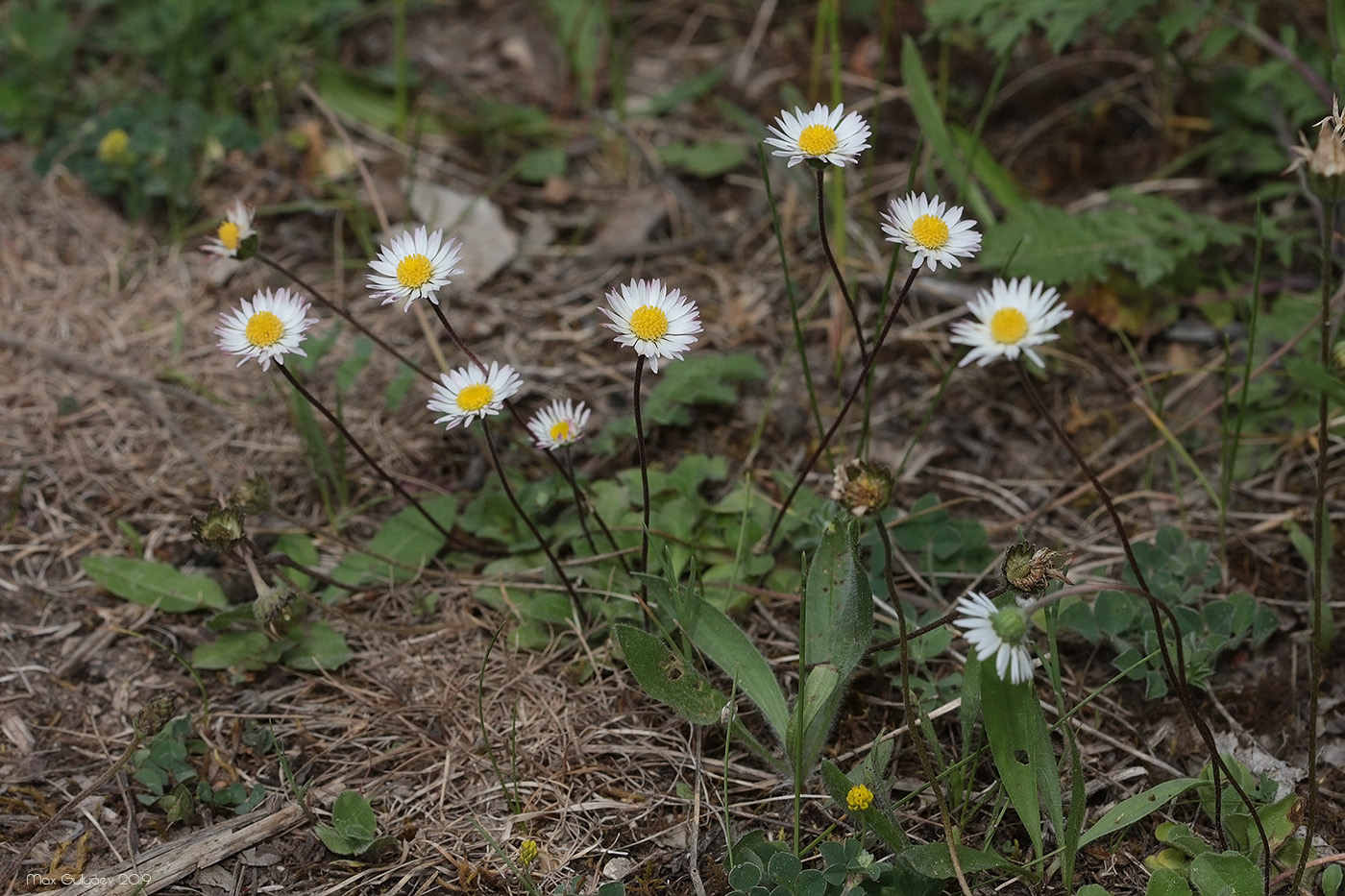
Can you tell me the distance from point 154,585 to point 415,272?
85 centimetres

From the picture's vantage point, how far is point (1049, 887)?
5.34 feet

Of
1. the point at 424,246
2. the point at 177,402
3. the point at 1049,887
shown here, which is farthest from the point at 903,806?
the point at 177,402

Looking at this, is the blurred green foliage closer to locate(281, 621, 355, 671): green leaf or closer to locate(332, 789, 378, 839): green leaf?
locate(281, 621, 355, 671): green leaf

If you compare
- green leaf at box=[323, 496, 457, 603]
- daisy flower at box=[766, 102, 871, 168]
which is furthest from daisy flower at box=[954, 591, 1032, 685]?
green leaf at box=[323, 496, 457, 603]

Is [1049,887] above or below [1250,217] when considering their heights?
below

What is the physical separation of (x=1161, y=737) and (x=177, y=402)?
214 centimetres

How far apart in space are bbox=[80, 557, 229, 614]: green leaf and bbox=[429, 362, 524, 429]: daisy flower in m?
0.68

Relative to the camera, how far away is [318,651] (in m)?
2.00

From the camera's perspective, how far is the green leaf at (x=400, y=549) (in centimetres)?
213

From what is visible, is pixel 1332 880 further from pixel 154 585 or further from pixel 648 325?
pixel 154 585

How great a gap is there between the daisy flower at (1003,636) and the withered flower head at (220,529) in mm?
1176

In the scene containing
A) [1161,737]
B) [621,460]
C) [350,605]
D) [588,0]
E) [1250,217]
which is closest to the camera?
[1161,737]

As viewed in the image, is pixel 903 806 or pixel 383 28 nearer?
pixel 903 806

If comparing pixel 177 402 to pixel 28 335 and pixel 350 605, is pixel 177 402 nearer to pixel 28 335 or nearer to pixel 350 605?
pixel 28 335
